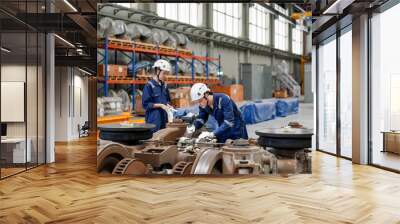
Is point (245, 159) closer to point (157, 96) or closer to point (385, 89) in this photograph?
point (157, 96)

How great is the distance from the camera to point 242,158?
5375mm

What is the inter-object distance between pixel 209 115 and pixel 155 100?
736 mm

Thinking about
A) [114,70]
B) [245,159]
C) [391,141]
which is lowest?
[245,159]

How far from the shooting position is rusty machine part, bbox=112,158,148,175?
5.37 m

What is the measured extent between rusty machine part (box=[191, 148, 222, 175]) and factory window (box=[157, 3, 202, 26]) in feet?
5.39

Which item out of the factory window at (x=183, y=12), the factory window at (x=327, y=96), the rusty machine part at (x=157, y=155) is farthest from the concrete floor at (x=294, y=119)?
the factory window at (x=327, y=96)

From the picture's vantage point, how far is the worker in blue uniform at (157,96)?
543 cm

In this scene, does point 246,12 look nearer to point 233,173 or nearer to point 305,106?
point 305,106

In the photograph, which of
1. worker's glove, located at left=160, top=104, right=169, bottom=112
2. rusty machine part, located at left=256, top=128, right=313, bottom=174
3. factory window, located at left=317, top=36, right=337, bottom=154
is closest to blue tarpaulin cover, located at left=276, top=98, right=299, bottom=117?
rusty machine part, located at left=256, top=128, right=313, bottom=174

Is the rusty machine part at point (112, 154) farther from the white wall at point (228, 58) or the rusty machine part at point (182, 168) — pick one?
the white wall at point (228, 58)

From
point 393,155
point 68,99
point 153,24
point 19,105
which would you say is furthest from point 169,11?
point 68,99

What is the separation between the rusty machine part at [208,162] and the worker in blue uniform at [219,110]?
8.2 inches

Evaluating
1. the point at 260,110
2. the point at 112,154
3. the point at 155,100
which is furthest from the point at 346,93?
the point at 112,154

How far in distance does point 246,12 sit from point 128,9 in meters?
1.58
